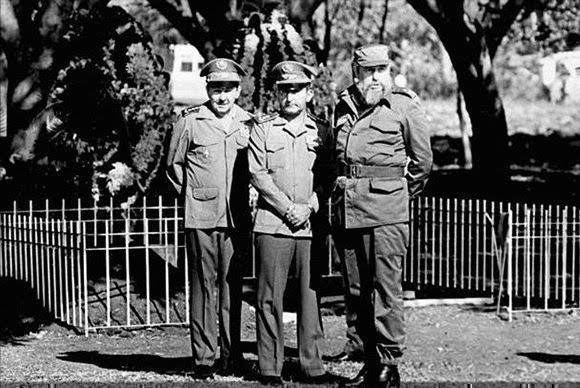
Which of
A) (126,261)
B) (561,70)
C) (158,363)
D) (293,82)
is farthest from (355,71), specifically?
(561,70)

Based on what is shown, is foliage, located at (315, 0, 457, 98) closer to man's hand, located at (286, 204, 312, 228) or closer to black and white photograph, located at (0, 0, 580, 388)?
black and white photograph, located at (0, 0, 580, 388)

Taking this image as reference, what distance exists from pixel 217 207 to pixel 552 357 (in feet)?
11.8

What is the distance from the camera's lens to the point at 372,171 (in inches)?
379

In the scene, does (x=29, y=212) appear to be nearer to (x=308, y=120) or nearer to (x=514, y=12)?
(x=308, y=120)

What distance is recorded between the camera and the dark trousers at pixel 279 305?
975 cm

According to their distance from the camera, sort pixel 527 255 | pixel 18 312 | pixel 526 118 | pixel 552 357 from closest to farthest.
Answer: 1. pixel 552 357
2. pixel 18 312
3. pixel 527 255
4. pixel 526 118

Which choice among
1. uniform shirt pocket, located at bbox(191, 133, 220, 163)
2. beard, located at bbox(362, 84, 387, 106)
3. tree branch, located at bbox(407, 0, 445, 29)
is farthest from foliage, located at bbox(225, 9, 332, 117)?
tree branch, located at bbox(407, 0, 445, 29)

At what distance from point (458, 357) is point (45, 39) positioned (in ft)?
19.6

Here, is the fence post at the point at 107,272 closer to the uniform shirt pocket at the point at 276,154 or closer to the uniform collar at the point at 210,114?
the uniform collar at the point at 210,114

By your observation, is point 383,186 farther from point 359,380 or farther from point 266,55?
point 266,55

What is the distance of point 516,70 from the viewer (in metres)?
53.7

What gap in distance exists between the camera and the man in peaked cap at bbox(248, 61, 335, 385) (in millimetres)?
9734

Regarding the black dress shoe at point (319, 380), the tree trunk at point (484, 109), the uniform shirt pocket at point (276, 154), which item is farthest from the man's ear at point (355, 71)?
the tree trunk at point (484, 109)

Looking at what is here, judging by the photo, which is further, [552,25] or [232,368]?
[552,25]
